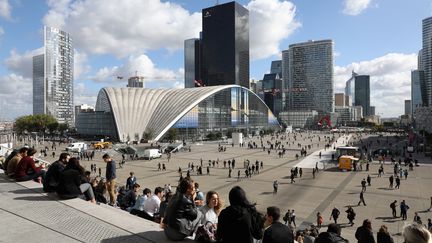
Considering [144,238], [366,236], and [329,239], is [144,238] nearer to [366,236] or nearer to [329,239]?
[329,239]

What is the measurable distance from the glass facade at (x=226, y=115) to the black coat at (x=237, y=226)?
261 ft

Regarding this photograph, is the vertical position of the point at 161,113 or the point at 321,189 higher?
the point at 161,113

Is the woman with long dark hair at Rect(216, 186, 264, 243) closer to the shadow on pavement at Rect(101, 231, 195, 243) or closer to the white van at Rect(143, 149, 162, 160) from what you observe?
the shadow on pavement at Rect(101, 231, 195, 243)

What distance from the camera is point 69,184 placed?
8273 mm

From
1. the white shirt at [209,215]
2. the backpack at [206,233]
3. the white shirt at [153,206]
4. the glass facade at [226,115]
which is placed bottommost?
the white shirt at [153,206]

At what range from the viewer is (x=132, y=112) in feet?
280

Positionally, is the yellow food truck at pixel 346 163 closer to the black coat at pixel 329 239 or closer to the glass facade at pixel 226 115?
the black coat at pixel 329 239

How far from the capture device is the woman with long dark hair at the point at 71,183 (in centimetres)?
817

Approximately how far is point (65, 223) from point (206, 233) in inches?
126

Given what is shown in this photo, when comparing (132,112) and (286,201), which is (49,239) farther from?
(132,112)

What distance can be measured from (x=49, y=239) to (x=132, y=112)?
269ft

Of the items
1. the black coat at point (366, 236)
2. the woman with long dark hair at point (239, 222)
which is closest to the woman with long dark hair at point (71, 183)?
the woman with long dark hair at point (239, 222)

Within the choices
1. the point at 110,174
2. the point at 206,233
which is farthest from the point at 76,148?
the point at 206,233

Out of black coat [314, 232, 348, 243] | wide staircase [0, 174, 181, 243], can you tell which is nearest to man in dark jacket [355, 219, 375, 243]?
black coat [314, 232, 348, 243]
